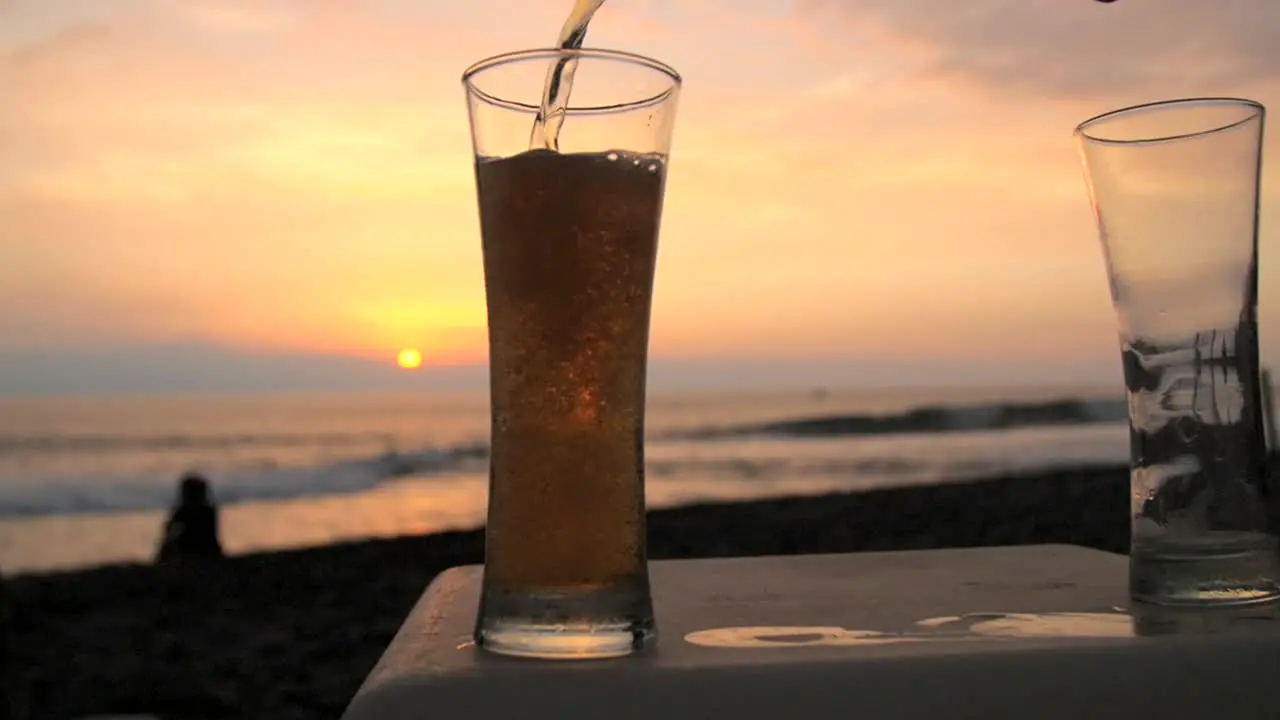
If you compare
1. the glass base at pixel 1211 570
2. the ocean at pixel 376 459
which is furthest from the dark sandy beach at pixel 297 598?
the glass base at pixel 1211 570

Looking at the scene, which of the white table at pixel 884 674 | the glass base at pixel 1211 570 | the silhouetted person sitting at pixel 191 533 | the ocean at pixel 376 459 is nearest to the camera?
the white table at pixel 884 674

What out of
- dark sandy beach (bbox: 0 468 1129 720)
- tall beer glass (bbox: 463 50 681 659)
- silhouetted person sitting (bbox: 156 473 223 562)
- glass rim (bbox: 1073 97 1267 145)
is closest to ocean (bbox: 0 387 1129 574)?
silhouetted person sitting (bbox: 156 473 223 562)

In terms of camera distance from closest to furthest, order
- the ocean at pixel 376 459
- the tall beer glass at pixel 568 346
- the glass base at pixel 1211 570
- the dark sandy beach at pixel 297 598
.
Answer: the tall beer glass at pixel 568 346 → the glass base at pixel 1211 570 → the dark sandy beach at pixel 297 598 → the ocean at pixel 376 459

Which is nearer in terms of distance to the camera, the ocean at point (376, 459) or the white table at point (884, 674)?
the white table at point (884, 674)

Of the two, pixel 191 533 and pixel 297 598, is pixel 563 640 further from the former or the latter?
pixel 191 533

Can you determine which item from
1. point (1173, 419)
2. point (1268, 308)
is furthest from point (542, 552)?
point (1268, 308)

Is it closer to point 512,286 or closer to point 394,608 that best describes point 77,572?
point 394,608

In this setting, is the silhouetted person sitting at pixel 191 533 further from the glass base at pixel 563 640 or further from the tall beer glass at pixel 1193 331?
the tall beer glass at pixel 1193 331
